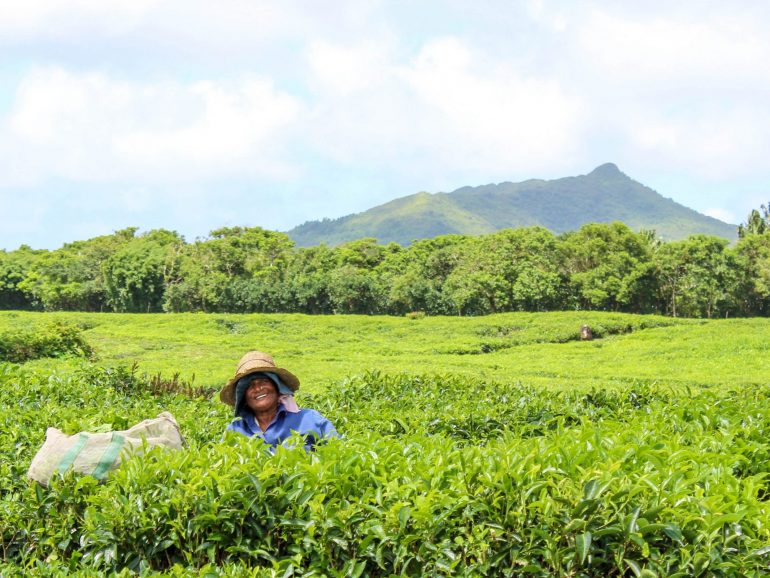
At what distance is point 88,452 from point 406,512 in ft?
6.24

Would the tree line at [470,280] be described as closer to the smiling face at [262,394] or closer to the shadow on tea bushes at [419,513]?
the smiling face at [262,394]

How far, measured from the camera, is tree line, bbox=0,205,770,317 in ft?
137

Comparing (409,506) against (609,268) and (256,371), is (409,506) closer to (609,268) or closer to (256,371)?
(256,371)

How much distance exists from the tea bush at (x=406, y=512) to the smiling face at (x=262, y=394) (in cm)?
85

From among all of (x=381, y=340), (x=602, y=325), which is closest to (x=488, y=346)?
(x=381, y=340)

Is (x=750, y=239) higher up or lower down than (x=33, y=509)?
higher up

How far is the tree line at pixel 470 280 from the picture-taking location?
41.8 metres

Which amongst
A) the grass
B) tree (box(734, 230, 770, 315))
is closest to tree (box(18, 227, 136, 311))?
the grass

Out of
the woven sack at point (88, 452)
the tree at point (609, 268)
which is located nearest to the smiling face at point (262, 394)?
the woven sack at point (88, 452)

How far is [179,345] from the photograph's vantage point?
22.6 metres

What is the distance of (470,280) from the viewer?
134ft

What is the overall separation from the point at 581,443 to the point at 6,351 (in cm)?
1541

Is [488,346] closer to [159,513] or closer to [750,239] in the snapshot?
[159,513]

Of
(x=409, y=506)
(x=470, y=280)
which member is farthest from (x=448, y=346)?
(x=409, y=506)
